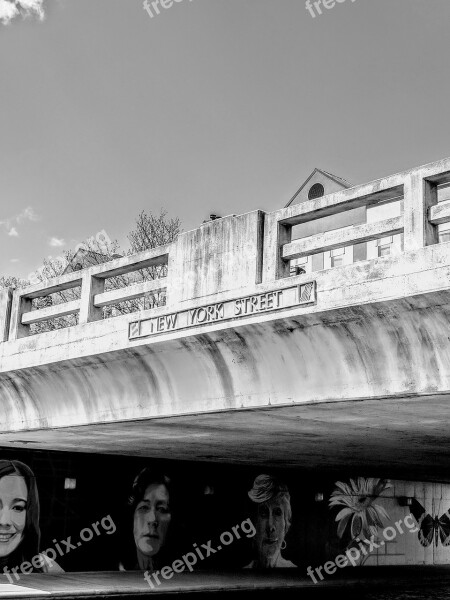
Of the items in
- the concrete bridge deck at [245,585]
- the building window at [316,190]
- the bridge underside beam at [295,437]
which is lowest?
the concrete bridge deck at [245,585]

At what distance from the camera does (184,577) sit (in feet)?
68.4

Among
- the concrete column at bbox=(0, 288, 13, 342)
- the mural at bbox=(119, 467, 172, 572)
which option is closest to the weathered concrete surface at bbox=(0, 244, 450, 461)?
the concrete column at bbox=(0, 288, 13, 342)

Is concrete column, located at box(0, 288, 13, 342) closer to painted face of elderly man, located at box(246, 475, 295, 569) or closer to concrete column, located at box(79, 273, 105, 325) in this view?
concrete column, located at box(79, 273, 105, 325)

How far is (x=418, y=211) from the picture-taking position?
8625 mm

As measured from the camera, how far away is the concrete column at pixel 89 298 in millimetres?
12641

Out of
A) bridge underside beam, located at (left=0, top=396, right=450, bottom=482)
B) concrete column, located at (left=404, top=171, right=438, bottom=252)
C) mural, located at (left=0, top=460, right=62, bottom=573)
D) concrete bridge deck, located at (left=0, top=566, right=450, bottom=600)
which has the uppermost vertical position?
concrete column, located at (left=404, top=171, right=438, bottom=252)

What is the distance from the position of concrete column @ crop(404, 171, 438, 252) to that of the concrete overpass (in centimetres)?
2

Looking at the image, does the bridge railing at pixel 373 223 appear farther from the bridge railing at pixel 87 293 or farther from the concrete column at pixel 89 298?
the concrete column at pixel 89 298

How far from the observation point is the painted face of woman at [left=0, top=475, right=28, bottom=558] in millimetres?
19188

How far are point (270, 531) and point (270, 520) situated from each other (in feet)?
1.09

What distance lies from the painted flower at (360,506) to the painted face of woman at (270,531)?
2518 millimetres

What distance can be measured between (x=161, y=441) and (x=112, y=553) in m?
5.73

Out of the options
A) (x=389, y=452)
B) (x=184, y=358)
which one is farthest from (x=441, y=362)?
(x=389, y=452)

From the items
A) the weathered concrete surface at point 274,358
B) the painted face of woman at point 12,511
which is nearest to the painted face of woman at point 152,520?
the painted face of woman at point 12,511
